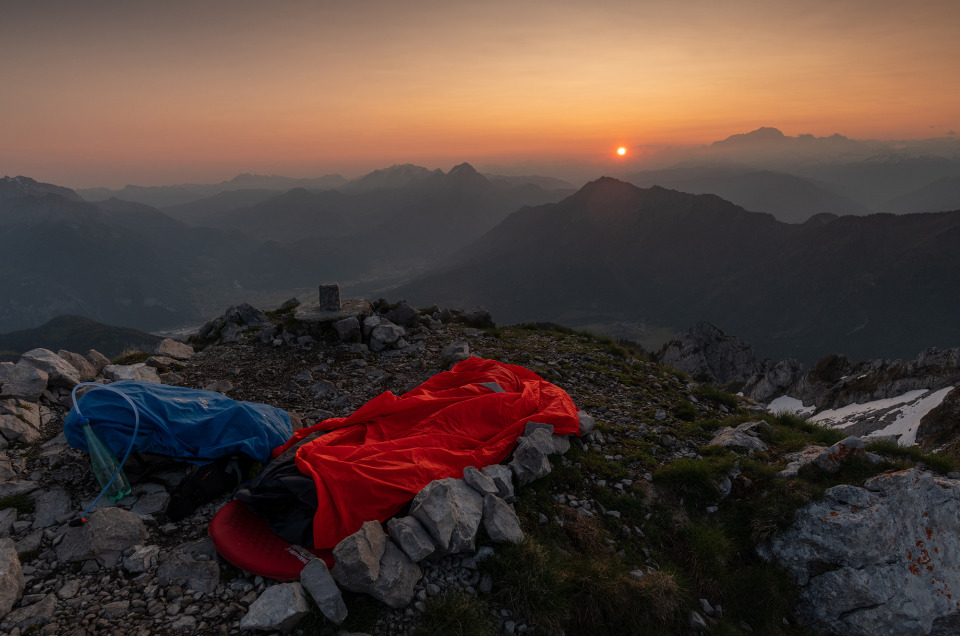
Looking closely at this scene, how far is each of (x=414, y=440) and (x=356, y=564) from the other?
2803 millimetres

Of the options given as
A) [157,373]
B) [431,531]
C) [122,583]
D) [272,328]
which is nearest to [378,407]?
[431,531]

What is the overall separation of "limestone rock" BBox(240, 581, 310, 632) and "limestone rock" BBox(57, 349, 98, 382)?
9715 mm

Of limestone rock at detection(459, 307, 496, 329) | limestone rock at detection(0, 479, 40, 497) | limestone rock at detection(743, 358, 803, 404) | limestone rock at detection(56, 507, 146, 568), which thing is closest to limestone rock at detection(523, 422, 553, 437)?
limestone rock at detection(56, 507, 146, 568)

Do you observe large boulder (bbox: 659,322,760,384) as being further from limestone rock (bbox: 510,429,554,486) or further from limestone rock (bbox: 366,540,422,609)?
limestone rock (bbox: 366,540,422,609)

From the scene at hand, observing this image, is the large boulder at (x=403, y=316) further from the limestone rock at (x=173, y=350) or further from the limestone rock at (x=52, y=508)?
the limestone rock at (x=52, y=508)

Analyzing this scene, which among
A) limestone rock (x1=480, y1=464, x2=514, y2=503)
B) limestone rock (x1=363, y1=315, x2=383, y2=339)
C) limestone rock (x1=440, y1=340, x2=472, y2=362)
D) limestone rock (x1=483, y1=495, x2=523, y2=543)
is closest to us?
limestone rock (x1=483, y1=495, x2=523, y2=543)

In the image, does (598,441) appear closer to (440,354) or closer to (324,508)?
(324,508)

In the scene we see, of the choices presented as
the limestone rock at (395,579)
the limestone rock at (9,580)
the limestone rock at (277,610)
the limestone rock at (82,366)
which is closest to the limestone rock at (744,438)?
the limestone rock at (395,579)

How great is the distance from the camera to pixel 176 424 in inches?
314

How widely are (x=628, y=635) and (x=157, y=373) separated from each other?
1369cm

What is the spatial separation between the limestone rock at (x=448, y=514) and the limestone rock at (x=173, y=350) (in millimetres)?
12282

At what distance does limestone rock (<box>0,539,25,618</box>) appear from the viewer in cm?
533

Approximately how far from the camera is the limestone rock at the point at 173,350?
14656 mm

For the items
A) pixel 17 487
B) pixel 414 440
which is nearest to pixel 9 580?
pixel 17 487
